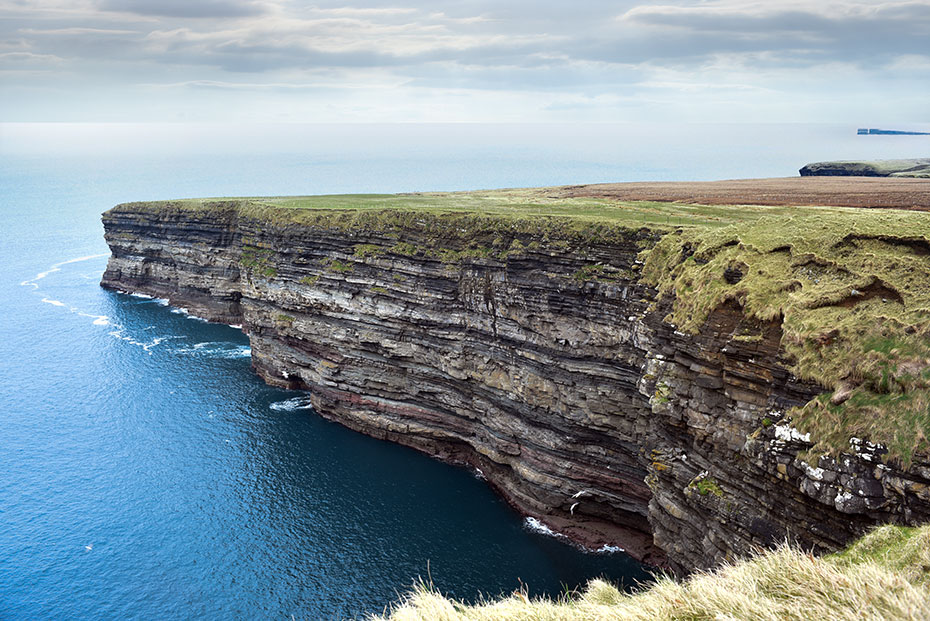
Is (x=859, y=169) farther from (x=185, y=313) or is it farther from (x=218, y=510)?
(x=218, y=510)

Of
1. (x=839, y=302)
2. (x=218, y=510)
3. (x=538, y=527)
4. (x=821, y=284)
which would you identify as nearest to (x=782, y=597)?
(x=839, y=302)

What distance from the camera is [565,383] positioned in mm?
47562

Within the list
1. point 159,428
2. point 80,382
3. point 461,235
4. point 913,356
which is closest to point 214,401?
point 159,428

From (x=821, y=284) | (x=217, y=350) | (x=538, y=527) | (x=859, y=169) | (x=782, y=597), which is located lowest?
(x=538, y=527)

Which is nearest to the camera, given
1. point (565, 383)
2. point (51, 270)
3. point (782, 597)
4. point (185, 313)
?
point (782, 597)

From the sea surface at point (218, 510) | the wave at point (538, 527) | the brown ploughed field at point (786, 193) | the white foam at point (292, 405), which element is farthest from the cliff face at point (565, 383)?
the brown ploughed field at point (786, 193)

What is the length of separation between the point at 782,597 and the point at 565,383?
108ft

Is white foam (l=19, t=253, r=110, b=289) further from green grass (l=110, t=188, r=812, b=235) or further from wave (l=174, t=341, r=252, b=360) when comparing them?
green grass (l=110, t=188, r=812, b=235)

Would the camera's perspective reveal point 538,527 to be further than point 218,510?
No

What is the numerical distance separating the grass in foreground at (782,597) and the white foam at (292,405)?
51.2 metres

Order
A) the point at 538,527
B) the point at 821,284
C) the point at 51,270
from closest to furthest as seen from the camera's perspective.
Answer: the point at 821,284 < the point at 538,527 < the point at 51,270

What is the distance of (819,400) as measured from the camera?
27344 millimetres

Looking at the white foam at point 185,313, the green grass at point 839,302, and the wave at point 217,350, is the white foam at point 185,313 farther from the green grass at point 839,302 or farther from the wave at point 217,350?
the green grass at point 839,302

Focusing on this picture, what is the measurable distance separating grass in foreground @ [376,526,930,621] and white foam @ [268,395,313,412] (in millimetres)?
51169
